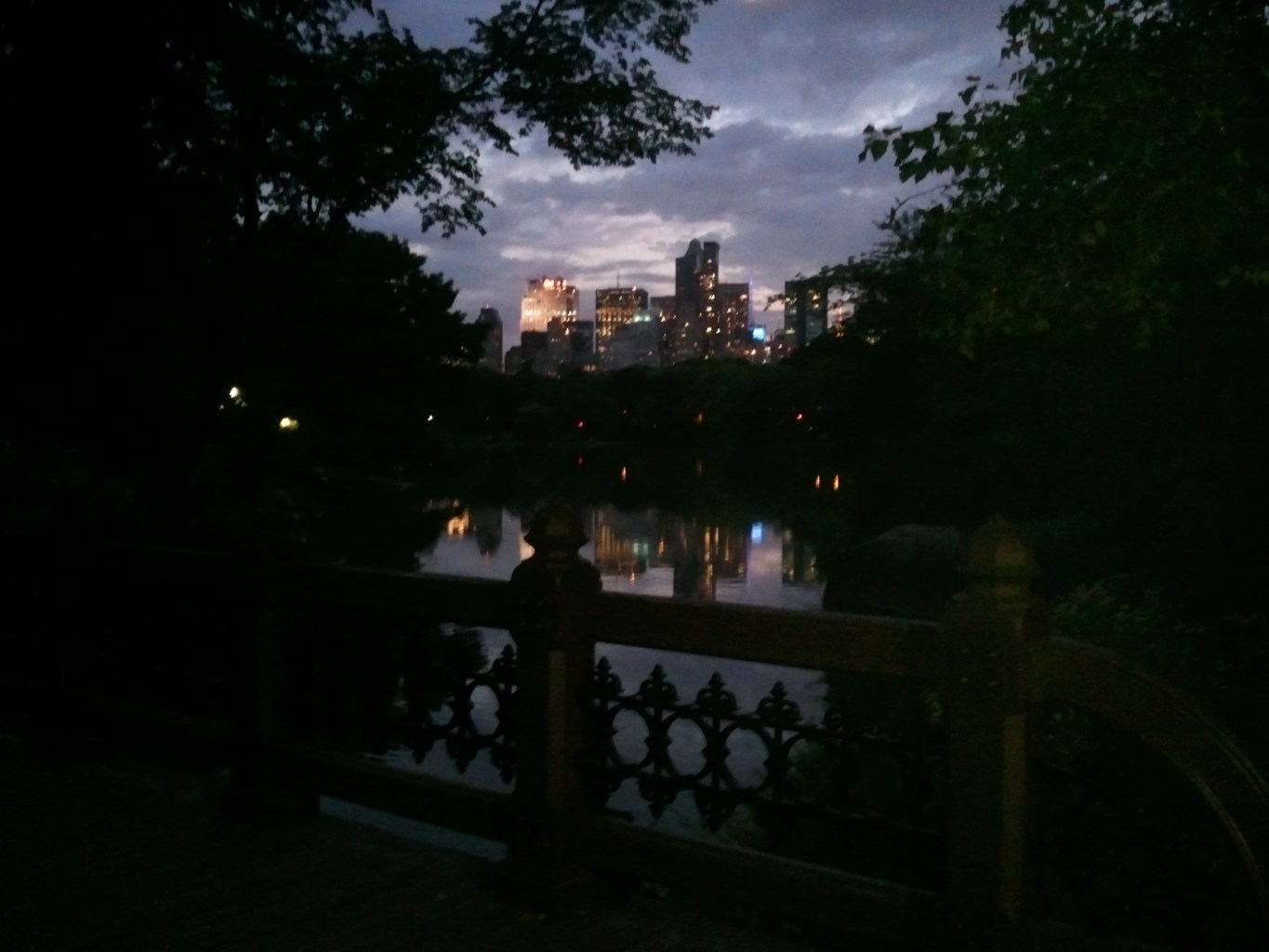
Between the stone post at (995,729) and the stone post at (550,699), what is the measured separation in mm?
1451

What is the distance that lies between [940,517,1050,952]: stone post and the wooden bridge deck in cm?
81

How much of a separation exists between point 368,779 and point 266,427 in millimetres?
25615

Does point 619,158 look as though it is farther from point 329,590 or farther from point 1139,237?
point 329,590

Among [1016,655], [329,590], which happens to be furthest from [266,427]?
[1016,655]

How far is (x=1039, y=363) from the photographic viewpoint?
18.3 meters

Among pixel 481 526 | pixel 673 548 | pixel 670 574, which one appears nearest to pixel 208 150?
pixel 670 574

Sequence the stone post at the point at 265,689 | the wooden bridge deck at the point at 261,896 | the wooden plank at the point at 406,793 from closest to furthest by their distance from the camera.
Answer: the wooden bridge deck at the point at 261,896, the wooden plank at the point at 406,793, the stone post at the point at 265,689

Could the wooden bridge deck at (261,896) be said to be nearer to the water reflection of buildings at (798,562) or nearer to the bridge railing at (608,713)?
the bridge railing at (608,713)

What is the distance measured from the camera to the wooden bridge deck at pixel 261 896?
14.4 ft

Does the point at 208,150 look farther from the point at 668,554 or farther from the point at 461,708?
the point at 668,554

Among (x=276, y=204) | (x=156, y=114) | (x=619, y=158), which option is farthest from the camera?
(x=619, y=158)

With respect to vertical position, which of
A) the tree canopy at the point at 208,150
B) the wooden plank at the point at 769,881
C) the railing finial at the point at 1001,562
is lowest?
the wooden plank at the point at 769,881

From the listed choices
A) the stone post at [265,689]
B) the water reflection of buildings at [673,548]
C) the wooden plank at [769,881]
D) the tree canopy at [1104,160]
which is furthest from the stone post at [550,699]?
the water reflection of buildings at [673,548]

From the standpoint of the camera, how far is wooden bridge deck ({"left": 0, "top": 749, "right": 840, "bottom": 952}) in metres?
4.39
